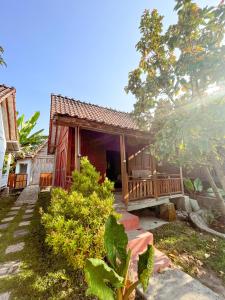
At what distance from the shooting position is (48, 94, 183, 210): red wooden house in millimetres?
5539

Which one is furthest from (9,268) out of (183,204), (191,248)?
(183,204)

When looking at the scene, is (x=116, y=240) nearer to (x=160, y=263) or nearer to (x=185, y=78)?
(x=160, y=263)

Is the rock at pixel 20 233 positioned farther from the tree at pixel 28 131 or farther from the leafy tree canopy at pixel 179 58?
the tree at pixel 28 131

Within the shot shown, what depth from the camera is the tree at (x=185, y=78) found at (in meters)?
3.28

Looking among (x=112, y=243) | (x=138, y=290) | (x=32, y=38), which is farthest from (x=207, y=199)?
(x=32, y=38)

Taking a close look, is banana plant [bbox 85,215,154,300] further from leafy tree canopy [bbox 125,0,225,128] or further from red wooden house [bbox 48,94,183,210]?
leafy tree canopy [bbox 125,0,225,128]

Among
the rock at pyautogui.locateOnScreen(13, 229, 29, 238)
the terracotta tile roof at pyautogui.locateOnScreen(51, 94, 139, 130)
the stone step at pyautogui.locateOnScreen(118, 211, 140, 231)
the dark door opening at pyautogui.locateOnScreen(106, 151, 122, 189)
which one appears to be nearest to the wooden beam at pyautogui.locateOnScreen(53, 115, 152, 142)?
the terracotta tile roof at pyautogui.locateOnScreen(51, 94, 139, 130)

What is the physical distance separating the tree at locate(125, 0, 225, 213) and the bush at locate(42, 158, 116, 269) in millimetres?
2325

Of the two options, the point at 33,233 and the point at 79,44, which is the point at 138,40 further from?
the point at 33,233

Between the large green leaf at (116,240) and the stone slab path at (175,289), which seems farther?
the stone slab path at (175,289)

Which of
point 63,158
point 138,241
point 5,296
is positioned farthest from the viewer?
point 63,158

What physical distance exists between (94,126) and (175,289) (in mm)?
4732

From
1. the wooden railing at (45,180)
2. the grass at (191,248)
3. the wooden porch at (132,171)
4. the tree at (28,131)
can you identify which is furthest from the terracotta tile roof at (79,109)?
the tree at (28,131)

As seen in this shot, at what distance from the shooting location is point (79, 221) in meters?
2.98
